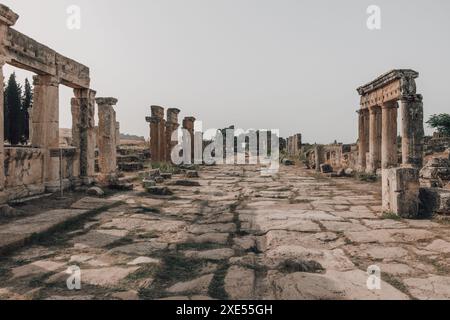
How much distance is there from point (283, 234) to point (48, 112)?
23.4 feet

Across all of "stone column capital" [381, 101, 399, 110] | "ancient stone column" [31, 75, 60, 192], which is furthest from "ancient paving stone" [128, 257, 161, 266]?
Answer: "stone column capital" [381, 101, 399, 110]

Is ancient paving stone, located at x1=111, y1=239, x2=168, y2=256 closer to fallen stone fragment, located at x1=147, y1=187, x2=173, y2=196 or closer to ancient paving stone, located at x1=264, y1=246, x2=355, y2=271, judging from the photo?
ancient paving stone, located at x1=264, y1=246, x2=355, y2=271

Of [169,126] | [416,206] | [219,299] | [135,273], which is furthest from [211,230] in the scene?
[169,126]

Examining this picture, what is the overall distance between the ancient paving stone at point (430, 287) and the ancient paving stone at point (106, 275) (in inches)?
103

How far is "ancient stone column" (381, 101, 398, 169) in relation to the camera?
13555 millimetres

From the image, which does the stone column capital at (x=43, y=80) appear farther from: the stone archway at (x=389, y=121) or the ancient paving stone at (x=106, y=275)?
the stone archway at (x=389, y=121)

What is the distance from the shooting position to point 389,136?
45.2 ft

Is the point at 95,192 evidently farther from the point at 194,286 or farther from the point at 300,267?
the point at 300,267

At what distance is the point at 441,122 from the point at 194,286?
3389 cm

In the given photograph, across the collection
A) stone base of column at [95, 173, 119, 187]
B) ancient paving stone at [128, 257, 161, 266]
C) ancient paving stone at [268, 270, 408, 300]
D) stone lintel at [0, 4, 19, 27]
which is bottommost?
ancient paving stone at [268, 270, 408, 300]

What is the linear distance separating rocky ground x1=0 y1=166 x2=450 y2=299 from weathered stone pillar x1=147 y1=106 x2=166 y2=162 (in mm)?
11645

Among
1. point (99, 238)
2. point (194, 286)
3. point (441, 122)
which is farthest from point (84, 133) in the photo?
point (441, 122)

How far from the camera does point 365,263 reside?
383 centimetres
